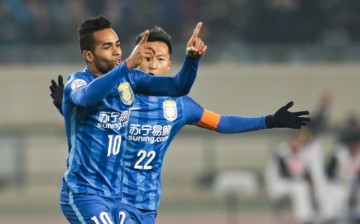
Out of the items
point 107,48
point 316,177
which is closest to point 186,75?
point 107,48

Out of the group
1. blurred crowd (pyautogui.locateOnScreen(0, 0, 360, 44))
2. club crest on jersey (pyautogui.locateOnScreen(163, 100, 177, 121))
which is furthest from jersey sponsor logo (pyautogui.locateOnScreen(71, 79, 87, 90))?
blurred crowd (pyautogui.locateOnScreen(0, 0, 360, 44))

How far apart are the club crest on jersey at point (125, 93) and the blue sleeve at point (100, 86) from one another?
34cm

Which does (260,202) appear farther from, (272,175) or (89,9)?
(89,9)

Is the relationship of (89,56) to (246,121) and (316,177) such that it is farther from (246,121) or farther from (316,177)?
(316,177)

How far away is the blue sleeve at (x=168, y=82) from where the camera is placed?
22.9 ft

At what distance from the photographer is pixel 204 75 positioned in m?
19.9

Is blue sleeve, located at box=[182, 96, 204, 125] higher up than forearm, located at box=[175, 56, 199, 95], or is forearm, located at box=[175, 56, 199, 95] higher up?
forearm, located at box=[175, 56, 199, 95]

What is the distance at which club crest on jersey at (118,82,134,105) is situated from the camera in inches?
279

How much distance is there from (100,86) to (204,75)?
1331 centimetres

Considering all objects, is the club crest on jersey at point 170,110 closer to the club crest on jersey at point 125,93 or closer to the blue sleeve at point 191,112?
the blue sleeve at point 191,112

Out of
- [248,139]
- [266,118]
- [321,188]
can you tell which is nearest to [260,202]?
[248,139]

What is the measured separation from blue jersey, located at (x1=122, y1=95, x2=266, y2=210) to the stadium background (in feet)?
34.7

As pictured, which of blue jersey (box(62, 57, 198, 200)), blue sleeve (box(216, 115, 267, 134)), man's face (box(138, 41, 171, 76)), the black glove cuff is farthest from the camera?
man's face (box(138, 41, 171, 76))

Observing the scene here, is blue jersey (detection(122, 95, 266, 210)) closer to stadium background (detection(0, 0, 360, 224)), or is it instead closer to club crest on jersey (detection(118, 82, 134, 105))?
club crest on jersey (detection(118, 82, 134, 105))
